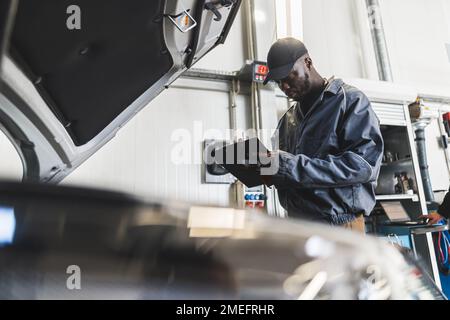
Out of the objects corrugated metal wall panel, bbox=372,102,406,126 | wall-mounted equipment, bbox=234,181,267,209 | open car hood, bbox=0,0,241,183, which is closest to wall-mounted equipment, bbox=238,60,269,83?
wall-mounted equipment, bbox=234,181,267,209

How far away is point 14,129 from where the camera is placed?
91 cm

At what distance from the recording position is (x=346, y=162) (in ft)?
3.44

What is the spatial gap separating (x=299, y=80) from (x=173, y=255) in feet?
3.17

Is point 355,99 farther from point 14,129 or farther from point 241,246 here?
point 14,129

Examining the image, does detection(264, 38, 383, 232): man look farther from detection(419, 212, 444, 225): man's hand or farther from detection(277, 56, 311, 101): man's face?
detection(419, 212, 444, 225): man's hand

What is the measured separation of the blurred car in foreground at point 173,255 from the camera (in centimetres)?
34

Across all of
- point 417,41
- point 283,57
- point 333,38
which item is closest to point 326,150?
point 283,57

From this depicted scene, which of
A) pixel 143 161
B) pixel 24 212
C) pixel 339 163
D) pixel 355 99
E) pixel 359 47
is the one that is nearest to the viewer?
pixel 24 212

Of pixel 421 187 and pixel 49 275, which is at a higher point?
pixel 421 187

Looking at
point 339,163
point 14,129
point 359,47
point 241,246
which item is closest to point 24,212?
point 241,246

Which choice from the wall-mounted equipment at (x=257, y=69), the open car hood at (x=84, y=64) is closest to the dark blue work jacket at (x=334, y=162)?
the open car hood at (x=84, y=64)

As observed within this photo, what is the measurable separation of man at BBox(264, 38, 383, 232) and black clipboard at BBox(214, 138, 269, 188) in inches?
2.0

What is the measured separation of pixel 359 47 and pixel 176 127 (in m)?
2.14

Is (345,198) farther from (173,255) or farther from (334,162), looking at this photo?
(173,255)
